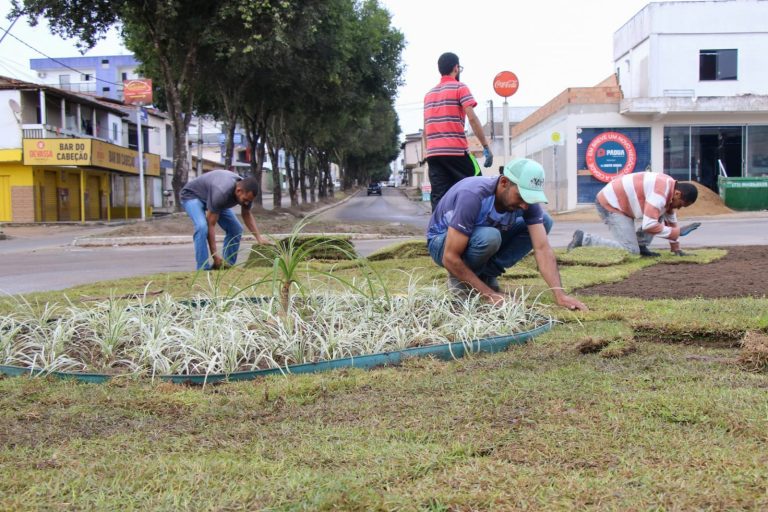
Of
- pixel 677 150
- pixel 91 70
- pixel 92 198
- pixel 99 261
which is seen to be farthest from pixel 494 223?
pixel 91 70

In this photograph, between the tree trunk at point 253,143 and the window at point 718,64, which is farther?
the window at point 718,64

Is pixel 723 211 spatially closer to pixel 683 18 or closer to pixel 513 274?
pixel 683 18

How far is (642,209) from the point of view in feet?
27.3

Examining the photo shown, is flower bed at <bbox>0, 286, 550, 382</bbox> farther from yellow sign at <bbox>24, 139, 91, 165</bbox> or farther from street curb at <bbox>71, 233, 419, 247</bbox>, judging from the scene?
yellow sign at <bbox>24, 139, 91, 165</bbox>

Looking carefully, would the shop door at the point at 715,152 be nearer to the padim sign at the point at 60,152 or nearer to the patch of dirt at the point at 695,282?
the patch of dirt at the point at 695,282

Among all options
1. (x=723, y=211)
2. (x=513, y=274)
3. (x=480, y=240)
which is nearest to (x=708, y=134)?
(x=723, y=211)

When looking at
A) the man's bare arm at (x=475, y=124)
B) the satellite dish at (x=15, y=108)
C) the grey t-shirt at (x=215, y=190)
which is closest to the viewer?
the man's bare arm at (x=475, y=124)

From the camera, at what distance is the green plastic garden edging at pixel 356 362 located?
331 centimetres

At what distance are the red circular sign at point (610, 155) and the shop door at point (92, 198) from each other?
2431 cm

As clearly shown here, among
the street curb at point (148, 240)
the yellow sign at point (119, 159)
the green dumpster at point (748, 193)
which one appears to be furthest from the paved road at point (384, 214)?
the green dumpster at point (748, 193)

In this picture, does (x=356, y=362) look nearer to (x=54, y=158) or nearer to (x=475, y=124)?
(x=475, y=124)

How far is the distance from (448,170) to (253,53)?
12.6 metres

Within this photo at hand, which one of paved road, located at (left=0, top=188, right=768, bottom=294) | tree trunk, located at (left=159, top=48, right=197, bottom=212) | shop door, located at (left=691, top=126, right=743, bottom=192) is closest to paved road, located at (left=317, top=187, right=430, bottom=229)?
tree trunk, located at (left=159, top=48, right=197, bottom=212)

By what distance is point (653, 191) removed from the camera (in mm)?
7855
